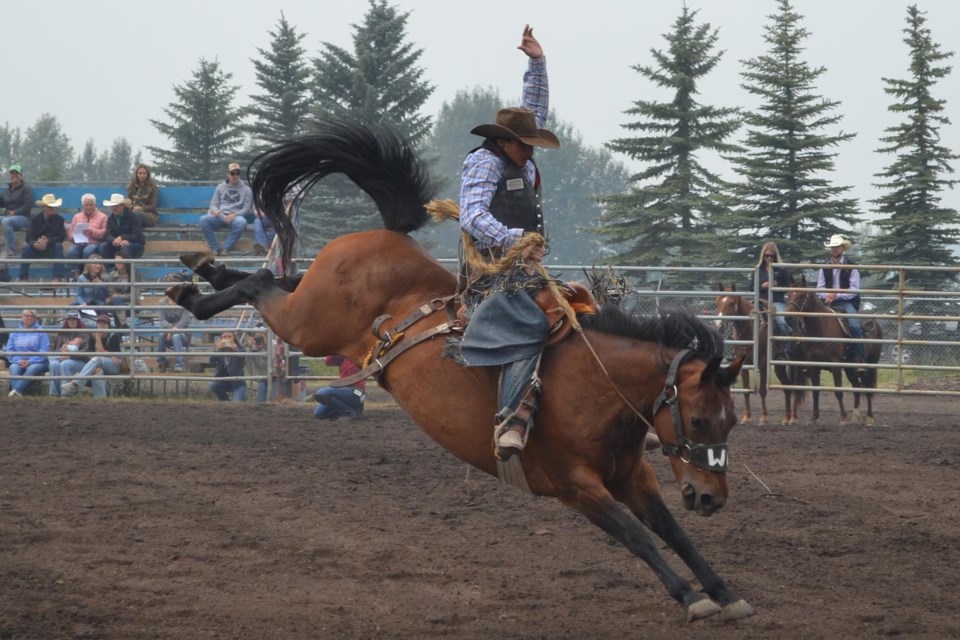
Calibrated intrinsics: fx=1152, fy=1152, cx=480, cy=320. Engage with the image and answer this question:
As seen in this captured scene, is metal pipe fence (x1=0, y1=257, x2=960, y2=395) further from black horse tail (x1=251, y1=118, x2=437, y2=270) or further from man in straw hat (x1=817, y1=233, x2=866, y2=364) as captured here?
black horse tail (x1=251, y1=118, x2=437, y2=270)

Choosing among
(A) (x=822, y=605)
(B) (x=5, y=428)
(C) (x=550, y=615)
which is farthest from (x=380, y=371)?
(B) (x=5, y=428)

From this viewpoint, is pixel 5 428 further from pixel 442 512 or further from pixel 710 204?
pixel 710 204

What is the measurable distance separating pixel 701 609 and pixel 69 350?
11.0 meters

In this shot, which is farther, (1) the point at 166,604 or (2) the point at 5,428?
(2) the point at 5,428

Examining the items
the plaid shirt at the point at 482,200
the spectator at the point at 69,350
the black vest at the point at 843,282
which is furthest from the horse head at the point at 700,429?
the spectator at the point at 69,350

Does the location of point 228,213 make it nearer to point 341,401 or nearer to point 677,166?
point 341,401

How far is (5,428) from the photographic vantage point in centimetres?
1009

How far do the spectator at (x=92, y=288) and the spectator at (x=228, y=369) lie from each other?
5.17 feet

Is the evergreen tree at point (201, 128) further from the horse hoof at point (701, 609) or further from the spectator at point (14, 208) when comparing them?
the horse hoof at point (701, 609)

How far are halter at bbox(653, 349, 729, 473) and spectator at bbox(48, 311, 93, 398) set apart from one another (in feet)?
33.2

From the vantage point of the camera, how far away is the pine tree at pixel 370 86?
82.8 feet

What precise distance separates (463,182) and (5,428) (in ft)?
20.7

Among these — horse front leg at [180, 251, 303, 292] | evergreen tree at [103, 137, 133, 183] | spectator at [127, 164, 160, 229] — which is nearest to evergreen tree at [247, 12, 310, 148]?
spectator at [127, 164, 160, 229]

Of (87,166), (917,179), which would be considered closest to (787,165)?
(917,179)
